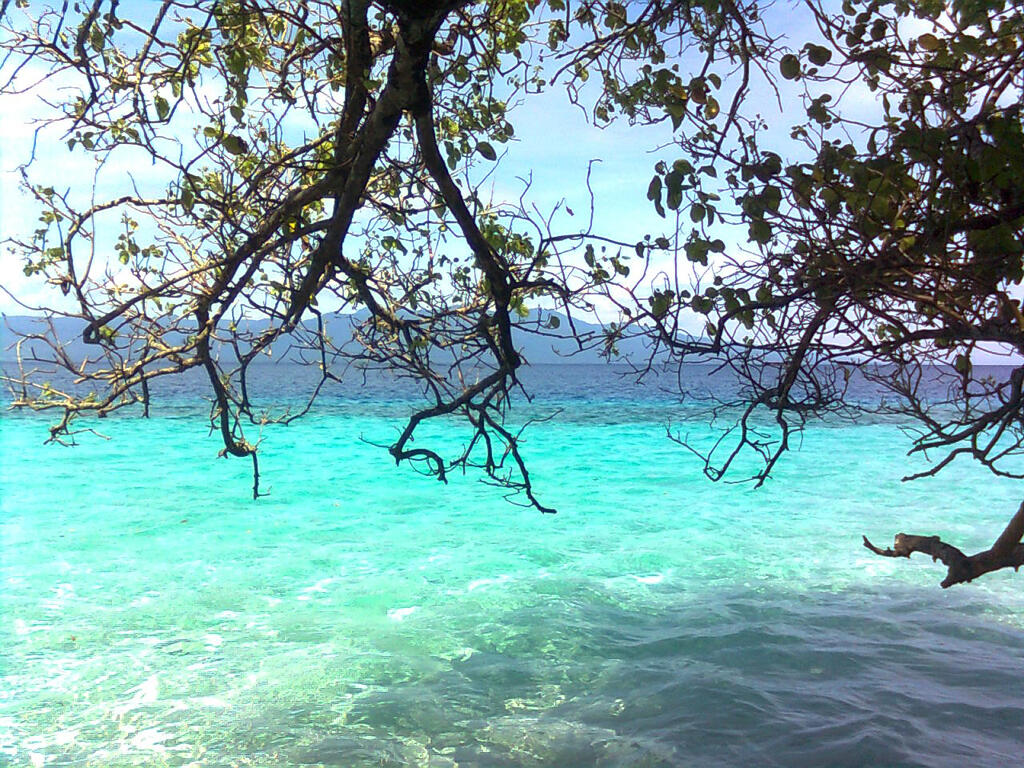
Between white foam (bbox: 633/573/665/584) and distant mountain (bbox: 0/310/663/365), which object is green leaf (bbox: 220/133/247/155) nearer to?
distant mountain (bbox: 0/310/663/365)

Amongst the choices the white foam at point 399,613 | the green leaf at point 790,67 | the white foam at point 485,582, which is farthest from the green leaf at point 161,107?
the white foam at point 485,582

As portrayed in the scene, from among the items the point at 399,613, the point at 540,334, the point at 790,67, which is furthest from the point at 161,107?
the point at 399,613

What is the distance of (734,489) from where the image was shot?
56.1 feet

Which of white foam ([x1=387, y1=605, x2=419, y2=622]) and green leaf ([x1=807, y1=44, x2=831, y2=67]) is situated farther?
white foam ([x1=387, y1=605, x2=419, y2=622])

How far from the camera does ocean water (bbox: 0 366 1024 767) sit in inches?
218

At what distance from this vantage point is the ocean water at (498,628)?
5.53 metres

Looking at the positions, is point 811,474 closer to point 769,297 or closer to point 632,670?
point 632,670

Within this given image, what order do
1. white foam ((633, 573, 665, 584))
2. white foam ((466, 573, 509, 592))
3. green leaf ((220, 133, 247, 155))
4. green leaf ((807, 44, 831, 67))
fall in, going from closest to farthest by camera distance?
green leaf ((807, 44, 831, 67)) → green leaf ((220, 133, 247, 155)) → white foam ((466, 573, 509, 592)) → white foam ((633, 573, 665, 584))

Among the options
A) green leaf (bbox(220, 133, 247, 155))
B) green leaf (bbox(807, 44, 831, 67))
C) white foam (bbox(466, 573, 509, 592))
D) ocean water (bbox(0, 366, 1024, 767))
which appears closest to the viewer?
green leaf (bbox(807, 44, 831, 67))

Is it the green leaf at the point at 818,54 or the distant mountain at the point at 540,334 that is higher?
the green leaf at the point at 818,54

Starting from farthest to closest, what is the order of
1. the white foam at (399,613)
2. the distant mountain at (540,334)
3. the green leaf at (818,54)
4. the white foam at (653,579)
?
1. the white foam at (653,579)
2. the white foam at (399,613)
3. the distant mountain at (540,334)
4. the green leaf at (818,54)

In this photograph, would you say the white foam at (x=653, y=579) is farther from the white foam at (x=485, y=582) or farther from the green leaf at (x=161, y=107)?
the green leaf at (x=161, y=107)

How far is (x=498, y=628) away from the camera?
8141 millimetres

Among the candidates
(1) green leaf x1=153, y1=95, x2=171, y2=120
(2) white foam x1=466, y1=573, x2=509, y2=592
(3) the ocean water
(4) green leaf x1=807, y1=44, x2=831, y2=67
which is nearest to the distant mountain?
(1) green leaf x1=153, y1=95, x2=171, y2=120
